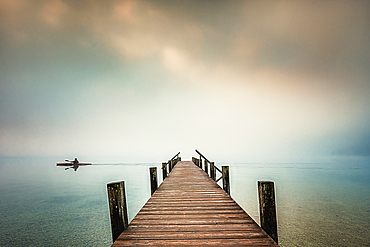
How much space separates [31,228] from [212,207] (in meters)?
11.1

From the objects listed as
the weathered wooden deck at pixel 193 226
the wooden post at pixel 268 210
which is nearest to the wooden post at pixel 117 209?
the weathered wooden deck at pixel 193 226

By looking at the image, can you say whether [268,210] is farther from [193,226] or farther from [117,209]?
[117,209]

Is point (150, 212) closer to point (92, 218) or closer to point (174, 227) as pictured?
point (174, 227)

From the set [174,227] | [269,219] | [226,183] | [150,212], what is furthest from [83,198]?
[269,219]

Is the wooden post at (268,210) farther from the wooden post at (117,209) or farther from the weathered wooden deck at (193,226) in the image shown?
the wooden post at (117,209)

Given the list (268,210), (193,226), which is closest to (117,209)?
(193,226)

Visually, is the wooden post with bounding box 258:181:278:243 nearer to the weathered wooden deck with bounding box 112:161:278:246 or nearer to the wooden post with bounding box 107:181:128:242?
the weathered wooden deck with bounding box 112:161:278:246

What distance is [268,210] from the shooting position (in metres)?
3.24

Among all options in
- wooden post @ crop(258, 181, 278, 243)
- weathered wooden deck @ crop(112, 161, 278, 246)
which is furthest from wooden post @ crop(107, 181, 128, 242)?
wooden post @ crop(258, 181, 278, 243)

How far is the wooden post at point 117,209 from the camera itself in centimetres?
317

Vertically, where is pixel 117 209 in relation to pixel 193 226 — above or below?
above

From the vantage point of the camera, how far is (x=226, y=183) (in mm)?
8695

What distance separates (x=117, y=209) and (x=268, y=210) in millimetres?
2942

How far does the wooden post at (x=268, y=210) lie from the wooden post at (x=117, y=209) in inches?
104
